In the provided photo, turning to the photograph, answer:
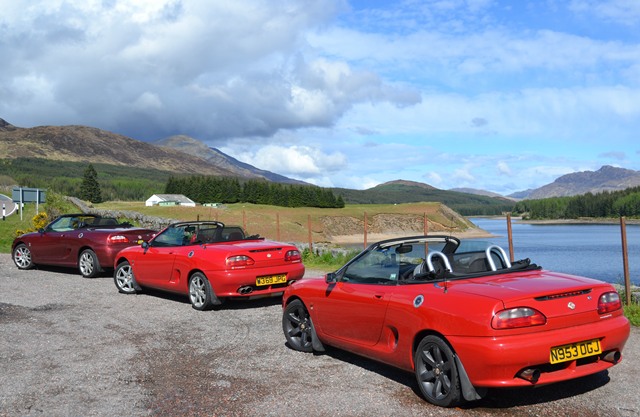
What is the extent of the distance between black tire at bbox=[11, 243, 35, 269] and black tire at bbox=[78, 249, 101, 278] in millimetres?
2354

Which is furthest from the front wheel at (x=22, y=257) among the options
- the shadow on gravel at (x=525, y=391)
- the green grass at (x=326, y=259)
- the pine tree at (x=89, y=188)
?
the pine tree at (x=89, y=188)

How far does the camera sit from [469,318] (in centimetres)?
470

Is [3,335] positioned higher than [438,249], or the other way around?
[438,249]

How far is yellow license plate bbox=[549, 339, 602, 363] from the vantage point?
4.62 meters

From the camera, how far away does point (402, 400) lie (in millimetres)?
5141

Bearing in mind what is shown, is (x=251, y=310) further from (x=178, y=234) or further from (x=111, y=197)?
(x=111, y=197)

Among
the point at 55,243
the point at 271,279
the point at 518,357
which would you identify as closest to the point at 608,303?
the point at 518,357

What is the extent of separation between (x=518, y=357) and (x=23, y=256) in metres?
14.6

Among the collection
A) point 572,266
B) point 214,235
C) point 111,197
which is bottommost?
point 572,266

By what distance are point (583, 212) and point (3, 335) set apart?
158862 millimetres

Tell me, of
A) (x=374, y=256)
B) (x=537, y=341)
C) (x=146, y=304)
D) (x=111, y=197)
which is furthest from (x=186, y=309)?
(x=111, y=197)

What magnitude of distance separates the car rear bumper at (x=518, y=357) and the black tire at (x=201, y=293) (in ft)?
18.3

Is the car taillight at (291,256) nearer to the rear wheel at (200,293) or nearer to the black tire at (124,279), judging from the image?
the rear wheel at (200,293)

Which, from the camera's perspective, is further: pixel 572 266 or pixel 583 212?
pixel 583 212
